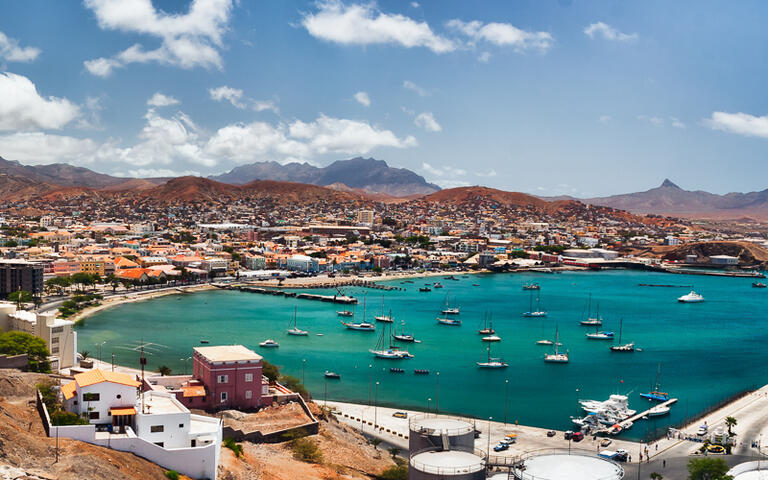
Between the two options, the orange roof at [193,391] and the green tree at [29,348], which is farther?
the green tree at [29,348]

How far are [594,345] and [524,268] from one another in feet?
124

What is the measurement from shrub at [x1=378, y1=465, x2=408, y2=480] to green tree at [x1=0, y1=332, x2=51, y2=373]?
30.9 ft

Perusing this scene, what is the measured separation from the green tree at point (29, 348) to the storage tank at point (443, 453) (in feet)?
34.9

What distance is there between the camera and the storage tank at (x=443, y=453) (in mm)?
9688

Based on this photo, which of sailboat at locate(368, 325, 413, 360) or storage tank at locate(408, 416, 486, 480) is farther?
sailboat at locate(368, 325, 413, 360)

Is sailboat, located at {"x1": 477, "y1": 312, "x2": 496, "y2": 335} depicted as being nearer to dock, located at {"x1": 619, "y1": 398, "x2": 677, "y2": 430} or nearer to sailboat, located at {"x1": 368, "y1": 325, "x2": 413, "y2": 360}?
sailboat, located at {"x1": 368, "y1": 325, "x2": 413, "y2": 360}

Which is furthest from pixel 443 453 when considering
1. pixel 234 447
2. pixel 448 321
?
pixel 448 321

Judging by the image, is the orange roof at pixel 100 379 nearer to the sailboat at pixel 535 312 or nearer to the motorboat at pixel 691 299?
the sailboat at pixel 535 312

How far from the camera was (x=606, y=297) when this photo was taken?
4928 cm

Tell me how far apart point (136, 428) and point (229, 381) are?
3996 mm

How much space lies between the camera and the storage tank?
31.8 feet

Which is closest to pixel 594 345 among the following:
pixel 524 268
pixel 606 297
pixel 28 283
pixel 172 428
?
pixel 606 297

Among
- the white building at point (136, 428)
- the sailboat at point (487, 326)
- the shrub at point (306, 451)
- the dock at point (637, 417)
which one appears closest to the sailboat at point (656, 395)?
the dock at point (637, 417)

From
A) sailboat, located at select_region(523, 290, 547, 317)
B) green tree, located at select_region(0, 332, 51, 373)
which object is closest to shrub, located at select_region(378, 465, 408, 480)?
green tree, located at select_region(0, 332, 51, 373)
